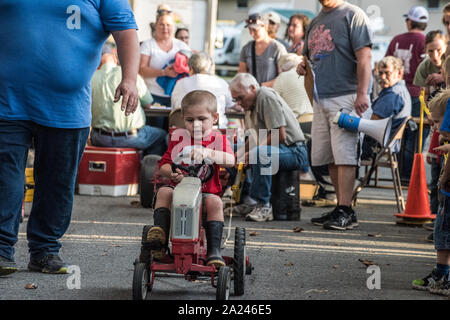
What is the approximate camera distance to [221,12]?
5984 centimetres

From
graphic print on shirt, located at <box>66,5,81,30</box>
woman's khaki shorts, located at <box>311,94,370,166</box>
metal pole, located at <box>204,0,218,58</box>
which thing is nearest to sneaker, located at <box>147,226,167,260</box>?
graphic print on shirt, located at <box>66,5,81,30</box>

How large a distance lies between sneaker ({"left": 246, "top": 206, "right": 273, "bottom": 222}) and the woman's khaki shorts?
0.68 metres

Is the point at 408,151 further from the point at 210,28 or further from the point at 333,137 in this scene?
the point at 210,28

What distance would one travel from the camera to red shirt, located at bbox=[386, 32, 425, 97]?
11.4 meters

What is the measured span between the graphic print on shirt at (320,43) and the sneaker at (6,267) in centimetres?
389

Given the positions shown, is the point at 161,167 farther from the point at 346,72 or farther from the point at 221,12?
the point at 221,12

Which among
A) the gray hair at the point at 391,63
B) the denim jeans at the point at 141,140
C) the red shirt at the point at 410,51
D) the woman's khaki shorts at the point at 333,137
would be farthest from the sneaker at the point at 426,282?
the red shirt at the point at 410,51

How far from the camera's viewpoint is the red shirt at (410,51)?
37.2 feet

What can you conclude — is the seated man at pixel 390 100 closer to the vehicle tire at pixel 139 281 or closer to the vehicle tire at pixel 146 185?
the vehicle tire at pixel 146 185

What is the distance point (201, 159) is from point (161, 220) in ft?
1.39

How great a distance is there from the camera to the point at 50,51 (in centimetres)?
488

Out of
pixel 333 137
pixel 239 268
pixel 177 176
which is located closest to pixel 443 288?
pixel 239 268

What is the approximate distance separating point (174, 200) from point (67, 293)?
32.2 inches
